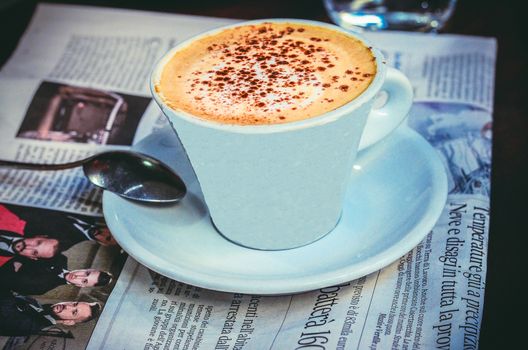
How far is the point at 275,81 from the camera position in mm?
530

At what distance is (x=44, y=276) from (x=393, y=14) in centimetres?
59

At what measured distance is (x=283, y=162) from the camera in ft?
1.62

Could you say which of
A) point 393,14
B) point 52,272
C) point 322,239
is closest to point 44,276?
point 52,272

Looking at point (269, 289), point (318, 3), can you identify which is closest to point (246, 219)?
point (269, 289)

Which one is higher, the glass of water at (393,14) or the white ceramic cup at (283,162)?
the white ceramic cup at (283,162)

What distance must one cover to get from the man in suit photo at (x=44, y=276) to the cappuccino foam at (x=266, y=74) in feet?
0.55

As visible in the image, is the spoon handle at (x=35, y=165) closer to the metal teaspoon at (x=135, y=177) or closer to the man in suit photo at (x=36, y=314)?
the metal teaspoon at (x=135, y=177)

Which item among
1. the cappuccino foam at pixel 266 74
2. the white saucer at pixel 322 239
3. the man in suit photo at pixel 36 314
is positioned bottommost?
the man in suit photo at pixel 36 314

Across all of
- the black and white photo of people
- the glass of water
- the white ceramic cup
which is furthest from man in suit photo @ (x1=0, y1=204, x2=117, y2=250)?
the glass of water

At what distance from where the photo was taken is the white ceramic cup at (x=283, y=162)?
48 centimetres

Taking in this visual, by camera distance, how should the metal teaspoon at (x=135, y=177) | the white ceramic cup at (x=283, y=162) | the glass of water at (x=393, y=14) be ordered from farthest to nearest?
the glass of water at (x=393, y=14) < the metal teaspoon at (x=135, y=177) < the white ceramic cup at (x=283, y=162)

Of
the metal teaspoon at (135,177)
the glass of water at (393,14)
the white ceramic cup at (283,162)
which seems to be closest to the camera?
the white ceramic cup at (283,162)

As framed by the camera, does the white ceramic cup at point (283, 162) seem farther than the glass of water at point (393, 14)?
No

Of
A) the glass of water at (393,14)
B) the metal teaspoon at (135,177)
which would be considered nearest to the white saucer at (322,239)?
the metal teaspoon at (135,177)
